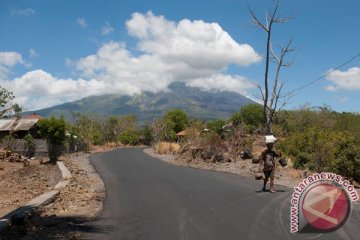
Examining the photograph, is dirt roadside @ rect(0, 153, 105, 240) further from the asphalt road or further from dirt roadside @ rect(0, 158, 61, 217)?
dirt roadside @ rect(0, 158, 61, 217)

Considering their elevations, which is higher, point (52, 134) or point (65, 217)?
point (52, 134)

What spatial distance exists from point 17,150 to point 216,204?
3768 cm

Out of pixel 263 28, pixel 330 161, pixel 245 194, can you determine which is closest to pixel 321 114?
pixel 263 28

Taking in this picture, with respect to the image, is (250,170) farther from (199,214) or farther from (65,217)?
(65,217)

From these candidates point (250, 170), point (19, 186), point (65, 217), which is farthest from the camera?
point (250, 170)

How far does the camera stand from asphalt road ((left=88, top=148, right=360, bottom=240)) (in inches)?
352

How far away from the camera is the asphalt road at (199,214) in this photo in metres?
8.94

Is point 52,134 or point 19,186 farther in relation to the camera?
point 52,134

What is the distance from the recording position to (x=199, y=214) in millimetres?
11078

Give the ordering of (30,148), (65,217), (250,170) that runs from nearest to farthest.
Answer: (65,217), (250,170), (30,148)

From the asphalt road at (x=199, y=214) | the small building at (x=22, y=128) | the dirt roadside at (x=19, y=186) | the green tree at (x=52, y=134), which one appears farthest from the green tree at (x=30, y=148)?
the asphalt road at (x=199, y=214)

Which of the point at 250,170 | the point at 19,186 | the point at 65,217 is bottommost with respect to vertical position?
the point at 19,186

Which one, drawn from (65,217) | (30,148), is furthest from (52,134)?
(65,217)

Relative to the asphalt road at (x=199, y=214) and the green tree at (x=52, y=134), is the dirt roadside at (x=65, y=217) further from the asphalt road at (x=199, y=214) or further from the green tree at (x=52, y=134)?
the green tree at (x=52, y=134)
